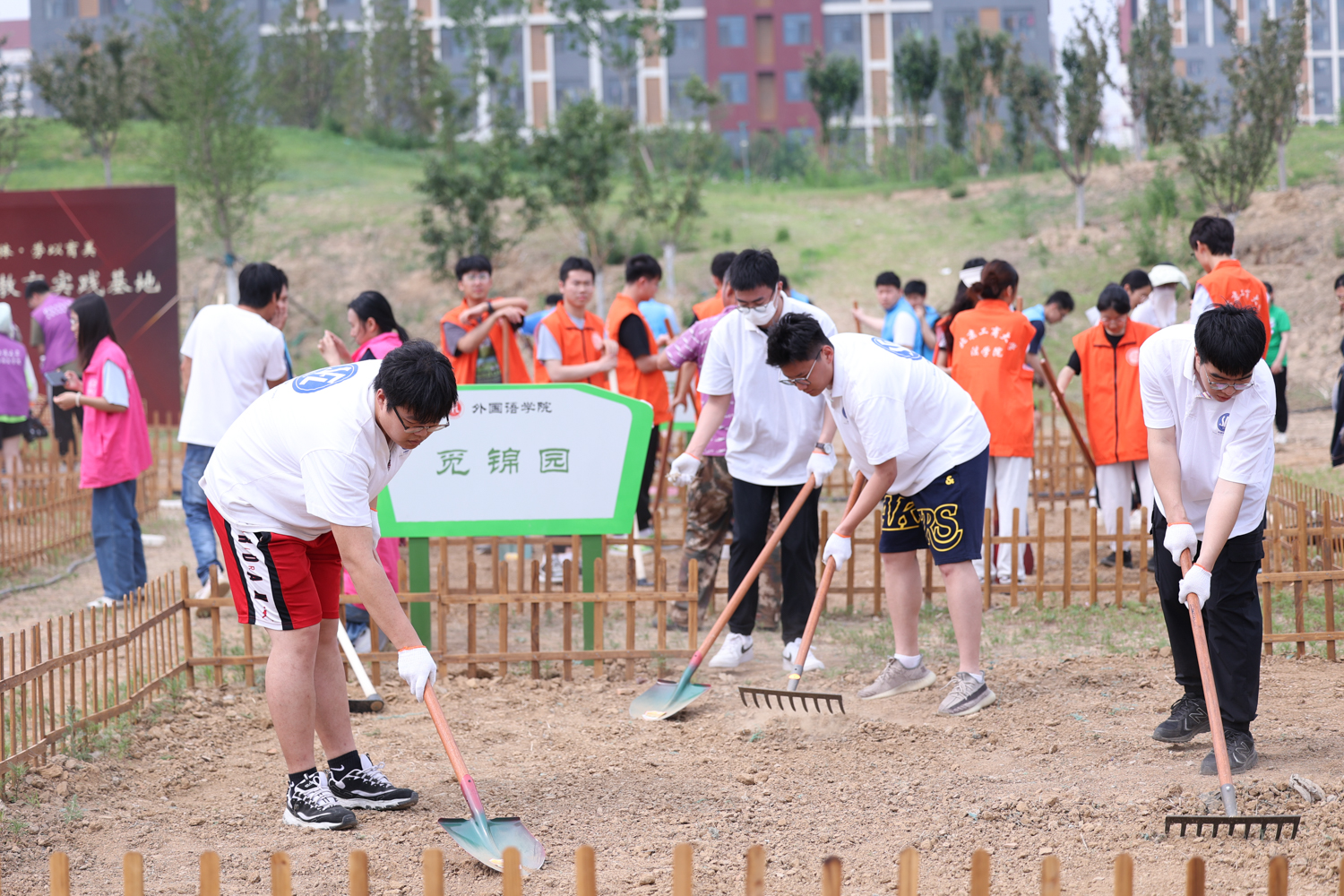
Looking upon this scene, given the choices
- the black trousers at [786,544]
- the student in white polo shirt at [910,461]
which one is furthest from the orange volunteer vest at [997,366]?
the student in white polo shirt at [910,461]

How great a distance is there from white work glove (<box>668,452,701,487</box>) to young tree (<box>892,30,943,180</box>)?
80.4 feet

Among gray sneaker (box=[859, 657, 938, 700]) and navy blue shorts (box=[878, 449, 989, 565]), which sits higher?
navy blue shorts (box=[878, 449, 989, 565])

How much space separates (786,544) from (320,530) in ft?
7.60

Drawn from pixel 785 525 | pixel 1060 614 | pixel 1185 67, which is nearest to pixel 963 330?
pixel 1060 614

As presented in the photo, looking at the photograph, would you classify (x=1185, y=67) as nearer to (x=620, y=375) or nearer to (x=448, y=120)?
(x=448, y=120)

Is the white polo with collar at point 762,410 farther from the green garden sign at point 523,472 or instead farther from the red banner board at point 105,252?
the red banner board at point 105,252

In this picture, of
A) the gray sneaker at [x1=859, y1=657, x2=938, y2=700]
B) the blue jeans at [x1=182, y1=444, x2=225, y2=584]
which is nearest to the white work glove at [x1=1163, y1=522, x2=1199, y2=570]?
the gray sneaker at [x1=859, y1=657, x2=938, y2=700]

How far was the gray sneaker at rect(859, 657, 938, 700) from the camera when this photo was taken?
4.74 m

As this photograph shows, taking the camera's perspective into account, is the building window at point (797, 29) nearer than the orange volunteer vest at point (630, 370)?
No

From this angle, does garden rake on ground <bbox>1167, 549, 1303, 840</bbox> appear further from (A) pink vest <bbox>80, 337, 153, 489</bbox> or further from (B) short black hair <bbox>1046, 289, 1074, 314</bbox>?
(B) short black hair <bbox>1046, 289, 1074, 314</bbox>

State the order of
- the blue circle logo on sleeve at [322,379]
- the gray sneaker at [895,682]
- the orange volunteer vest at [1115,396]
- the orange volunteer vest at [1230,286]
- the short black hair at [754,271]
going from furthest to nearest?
the orange volunteer vest at [1115,396] → the orange volunteer vest at [1230,286] → the short black hair at [754,271] → the gray sneaker at [895,682] → the blue circle logo on sleeve at [322,379]

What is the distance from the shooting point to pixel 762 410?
5066 mm

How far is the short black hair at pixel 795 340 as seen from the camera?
13.2 feet

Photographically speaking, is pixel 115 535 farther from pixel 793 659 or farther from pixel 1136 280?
pixel 1136 280
